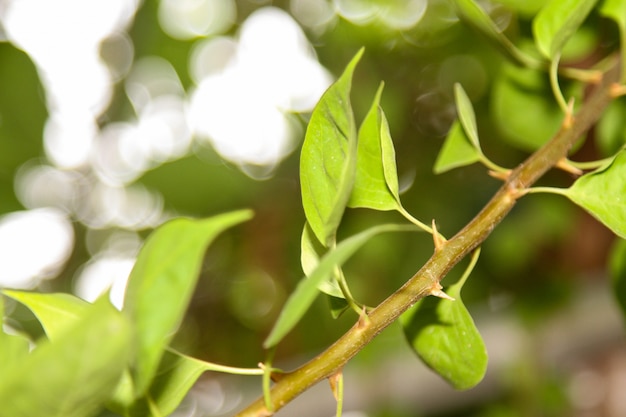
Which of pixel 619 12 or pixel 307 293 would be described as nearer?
pixel 307 293

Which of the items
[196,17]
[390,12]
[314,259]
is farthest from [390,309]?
[196,17]

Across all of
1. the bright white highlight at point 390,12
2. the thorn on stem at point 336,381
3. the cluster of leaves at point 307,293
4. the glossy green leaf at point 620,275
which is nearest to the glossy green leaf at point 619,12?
the cluster of leaves at point 307,293

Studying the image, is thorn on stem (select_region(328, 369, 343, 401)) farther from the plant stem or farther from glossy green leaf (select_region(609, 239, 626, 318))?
glossy green leaf (select_region(609, 239, 626, 318))

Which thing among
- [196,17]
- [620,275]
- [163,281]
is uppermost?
[163,281]

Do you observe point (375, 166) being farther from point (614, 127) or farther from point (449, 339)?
point (614, 127)

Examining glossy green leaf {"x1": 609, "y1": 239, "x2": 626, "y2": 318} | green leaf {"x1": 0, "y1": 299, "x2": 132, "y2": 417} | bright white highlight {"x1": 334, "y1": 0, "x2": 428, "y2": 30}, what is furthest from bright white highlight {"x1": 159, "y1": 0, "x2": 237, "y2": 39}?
green leaf {"x1": 0, "y1": 299, "x2": 132, "y2": 417}

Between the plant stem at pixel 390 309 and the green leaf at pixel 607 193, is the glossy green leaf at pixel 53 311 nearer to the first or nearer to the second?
the plant stem at pixel 390 309

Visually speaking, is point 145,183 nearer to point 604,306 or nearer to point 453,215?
point 453,215

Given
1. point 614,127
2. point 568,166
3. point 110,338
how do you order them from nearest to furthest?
point 110,338 → point 568,166 → point 614,127
